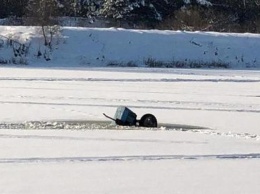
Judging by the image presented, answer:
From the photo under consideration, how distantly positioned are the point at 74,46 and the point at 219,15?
12538mm

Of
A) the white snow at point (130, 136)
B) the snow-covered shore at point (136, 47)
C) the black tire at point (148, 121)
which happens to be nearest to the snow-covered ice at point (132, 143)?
the white snow at point (130, 136)

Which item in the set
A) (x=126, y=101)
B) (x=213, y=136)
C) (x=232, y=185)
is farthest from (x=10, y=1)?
(x=232, y=185)

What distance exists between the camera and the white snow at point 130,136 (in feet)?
29.0

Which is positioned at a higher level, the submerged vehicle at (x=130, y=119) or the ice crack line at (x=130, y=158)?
the ice crack line at (x=130, y=158)

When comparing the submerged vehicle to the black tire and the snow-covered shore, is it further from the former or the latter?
the snow-covered shore

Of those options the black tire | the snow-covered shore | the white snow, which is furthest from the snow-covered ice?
the snow-covered shore

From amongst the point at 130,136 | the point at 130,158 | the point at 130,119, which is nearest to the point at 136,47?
the point at 130,119

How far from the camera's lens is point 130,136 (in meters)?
12.3

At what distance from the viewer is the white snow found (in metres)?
8.84

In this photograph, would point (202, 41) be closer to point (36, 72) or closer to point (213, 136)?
point (36, 72)

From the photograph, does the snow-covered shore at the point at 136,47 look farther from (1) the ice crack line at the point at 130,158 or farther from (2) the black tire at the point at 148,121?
(1) the ice crack line at the point at 130,158

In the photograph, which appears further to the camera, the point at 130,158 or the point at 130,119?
the point at 130,119

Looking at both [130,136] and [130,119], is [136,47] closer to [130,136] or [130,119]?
[130,119]

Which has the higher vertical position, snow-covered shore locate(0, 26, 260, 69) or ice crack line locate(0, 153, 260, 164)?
ice crack line locate(0, 153, 260, 164)
